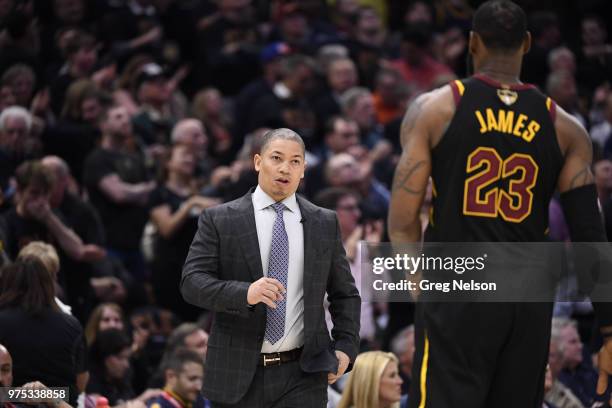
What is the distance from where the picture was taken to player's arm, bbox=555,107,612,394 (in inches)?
233

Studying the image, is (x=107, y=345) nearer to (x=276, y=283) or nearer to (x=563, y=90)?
(x=276, y=283)

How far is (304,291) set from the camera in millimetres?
5262

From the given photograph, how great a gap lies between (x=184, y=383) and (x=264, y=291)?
131 inches

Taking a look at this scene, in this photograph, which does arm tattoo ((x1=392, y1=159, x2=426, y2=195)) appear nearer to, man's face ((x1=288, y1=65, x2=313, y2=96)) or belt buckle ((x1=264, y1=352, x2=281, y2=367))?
belt buckle ((x1=264, y1=352, x2=281, y2=367))

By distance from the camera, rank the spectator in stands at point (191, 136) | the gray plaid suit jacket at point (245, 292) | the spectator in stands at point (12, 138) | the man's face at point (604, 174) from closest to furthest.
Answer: the gray plaid suit jacket at point (245, 292) → the spectator in stands at point (12, 138) → the spectator in stands at point (191, 136) → the man's face at point (604, 174)

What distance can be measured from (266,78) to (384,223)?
3744 millimetres

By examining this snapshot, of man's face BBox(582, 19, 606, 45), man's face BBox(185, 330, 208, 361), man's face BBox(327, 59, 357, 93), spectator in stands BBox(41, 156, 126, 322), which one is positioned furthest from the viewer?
man's face BBox(582, 19, 606, 45)

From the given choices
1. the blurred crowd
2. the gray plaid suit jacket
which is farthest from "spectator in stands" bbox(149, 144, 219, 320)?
the gray plaid suit jacket

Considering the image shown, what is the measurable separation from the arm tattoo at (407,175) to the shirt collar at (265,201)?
697 mm

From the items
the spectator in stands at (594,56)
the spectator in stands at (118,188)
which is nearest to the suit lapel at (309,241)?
the spectator in stands at (118,188)

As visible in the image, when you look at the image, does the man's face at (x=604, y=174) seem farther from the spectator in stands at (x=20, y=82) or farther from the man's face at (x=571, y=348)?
the spectator in stands at (x=20, y=82)

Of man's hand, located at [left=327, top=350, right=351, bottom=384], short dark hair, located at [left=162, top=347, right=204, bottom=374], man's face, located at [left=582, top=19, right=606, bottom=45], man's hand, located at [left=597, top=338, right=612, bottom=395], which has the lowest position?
short dark hair, located at [left=162, top=347, right=204, bottom=374]

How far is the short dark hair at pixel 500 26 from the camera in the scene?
19.4 ft

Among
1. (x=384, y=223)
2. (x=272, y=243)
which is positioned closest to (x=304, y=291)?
(x=272, y=243)
